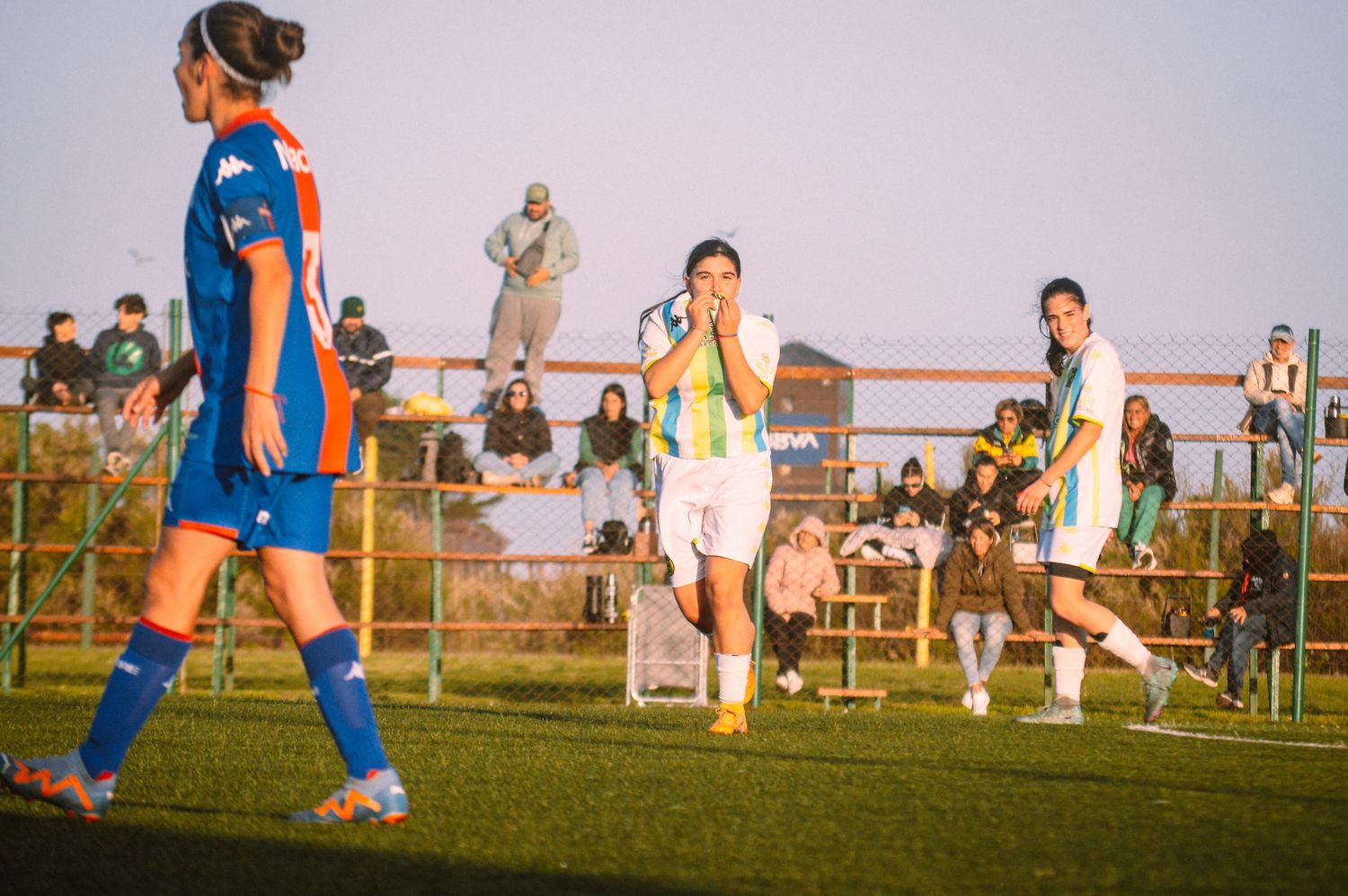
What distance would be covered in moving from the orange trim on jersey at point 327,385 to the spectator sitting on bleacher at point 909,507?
791 cm

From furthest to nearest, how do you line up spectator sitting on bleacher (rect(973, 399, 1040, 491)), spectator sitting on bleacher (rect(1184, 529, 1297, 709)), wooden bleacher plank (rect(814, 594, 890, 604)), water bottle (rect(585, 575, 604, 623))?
water bottle (rect(585, 575, 604, 623)) → spectator sitting on bleacher (rect(973, 399, 1040, 491)) → wooden bleacher plank (rect(814, 594, 890, 604)) → spectator sitting on bleacher (rect(1184, 529, 1297, 709))

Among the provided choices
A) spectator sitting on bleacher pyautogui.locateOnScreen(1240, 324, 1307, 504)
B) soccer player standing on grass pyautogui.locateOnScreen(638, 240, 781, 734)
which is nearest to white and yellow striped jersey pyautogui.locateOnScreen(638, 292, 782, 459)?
soccer player standing on grass pyautogui.locateOnScreen(638, 240, 781, 734)

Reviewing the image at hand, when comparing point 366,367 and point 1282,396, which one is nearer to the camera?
point 1282,396

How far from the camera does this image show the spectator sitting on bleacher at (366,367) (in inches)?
436

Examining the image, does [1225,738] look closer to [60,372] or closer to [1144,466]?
[1144,466]

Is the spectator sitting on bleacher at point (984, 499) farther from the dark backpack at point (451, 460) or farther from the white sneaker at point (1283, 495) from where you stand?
the dark backpack at point (451, 460)

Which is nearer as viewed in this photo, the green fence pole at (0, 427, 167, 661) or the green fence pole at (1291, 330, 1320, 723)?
the green fence pole at (0, 427, 167, 661)

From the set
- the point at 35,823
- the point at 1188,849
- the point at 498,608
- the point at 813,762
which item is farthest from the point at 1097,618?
the point at 498,608

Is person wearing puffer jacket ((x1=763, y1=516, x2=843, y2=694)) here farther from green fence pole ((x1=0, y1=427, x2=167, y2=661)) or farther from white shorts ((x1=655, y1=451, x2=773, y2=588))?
white shorts ((x1=655, y1=451, x2=773, y2=588))

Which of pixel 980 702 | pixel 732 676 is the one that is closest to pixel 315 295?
pixel 732 676

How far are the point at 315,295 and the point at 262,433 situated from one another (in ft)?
1.49

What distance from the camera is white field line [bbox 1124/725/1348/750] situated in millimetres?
6082

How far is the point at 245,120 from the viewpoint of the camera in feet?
12.7

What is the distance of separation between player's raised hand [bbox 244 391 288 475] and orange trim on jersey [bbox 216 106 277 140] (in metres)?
0.76
